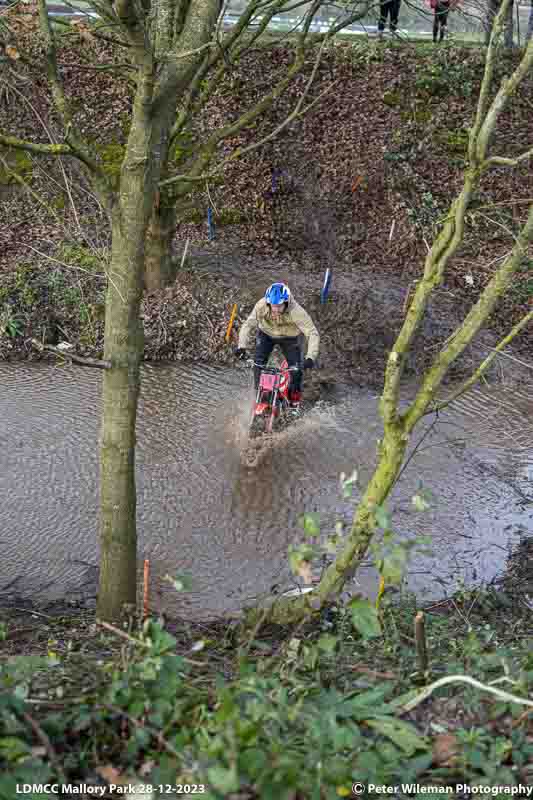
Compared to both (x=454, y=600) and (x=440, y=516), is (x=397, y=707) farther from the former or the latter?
(x=440, y=516)

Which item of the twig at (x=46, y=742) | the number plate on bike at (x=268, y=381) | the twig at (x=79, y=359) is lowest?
the number plate on bike at (x=268, y=381)

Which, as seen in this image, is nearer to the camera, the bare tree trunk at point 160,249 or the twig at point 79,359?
the twig at point 79,359

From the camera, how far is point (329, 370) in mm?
12312

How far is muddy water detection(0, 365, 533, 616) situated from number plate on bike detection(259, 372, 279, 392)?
0.71 metres

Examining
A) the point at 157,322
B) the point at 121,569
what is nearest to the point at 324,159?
the point at 157,322

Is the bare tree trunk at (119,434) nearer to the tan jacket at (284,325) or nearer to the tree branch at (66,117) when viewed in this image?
the tree branch at (66,117)

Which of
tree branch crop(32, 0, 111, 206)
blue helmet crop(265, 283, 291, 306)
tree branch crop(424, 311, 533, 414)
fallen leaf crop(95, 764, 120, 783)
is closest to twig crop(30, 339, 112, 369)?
tree branch crop(32, 0, 111, 206)

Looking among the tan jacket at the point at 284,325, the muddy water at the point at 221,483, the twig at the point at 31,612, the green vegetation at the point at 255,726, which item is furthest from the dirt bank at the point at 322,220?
the green vegetation at the point at 255,726

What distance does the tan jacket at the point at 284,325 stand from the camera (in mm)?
9844

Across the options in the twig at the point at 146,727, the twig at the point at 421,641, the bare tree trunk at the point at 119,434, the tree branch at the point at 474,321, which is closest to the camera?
the twig at the point at 146,727

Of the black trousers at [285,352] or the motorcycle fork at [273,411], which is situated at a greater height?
the black trousers at [285,352]

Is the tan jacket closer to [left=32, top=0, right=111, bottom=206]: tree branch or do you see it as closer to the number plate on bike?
the number plate on bike

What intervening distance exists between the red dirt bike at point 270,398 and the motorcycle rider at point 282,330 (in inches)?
4.7

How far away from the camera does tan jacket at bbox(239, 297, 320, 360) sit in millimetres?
9844
